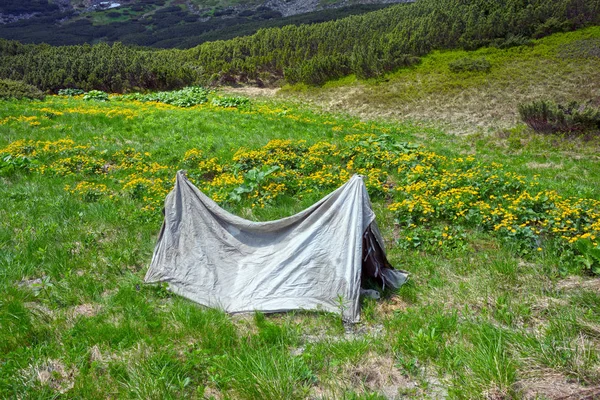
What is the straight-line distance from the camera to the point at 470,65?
24.0 m

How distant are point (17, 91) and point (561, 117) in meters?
26.8

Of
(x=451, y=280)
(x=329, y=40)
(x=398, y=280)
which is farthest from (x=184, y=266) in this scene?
(x=329, y=40)

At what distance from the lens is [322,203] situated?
16.2ft

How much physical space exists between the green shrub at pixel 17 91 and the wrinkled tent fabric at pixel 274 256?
65.9ft

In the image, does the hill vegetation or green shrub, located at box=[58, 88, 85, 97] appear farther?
green shrub, located at box=[58, 88, 85, 97]

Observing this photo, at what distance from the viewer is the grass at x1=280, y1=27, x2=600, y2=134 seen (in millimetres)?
19188

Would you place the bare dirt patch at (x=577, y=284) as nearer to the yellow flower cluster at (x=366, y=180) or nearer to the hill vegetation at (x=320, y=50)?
the yellow flower cluster at (x=366, y=180)

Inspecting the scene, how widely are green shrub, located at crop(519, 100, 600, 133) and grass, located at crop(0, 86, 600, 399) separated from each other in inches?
475

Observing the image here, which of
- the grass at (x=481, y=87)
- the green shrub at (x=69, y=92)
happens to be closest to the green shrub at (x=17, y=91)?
the green shrub at (x=69, y=92)

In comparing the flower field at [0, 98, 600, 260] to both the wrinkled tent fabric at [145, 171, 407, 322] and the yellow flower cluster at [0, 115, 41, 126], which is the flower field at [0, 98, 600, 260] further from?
the yellow flower cluster at [0, 115, 41, 126]

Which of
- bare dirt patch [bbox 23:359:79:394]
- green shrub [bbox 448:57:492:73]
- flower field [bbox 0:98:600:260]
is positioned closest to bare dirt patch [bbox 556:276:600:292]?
flower field [bbox 0:98:600:260]

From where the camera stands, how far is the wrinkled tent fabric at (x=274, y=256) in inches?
184

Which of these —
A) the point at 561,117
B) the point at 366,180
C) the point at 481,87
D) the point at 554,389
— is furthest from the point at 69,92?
the point at 554,389

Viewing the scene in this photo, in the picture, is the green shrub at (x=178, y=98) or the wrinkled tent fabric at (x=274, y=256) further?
the green shrub at (x=178, y=98)
